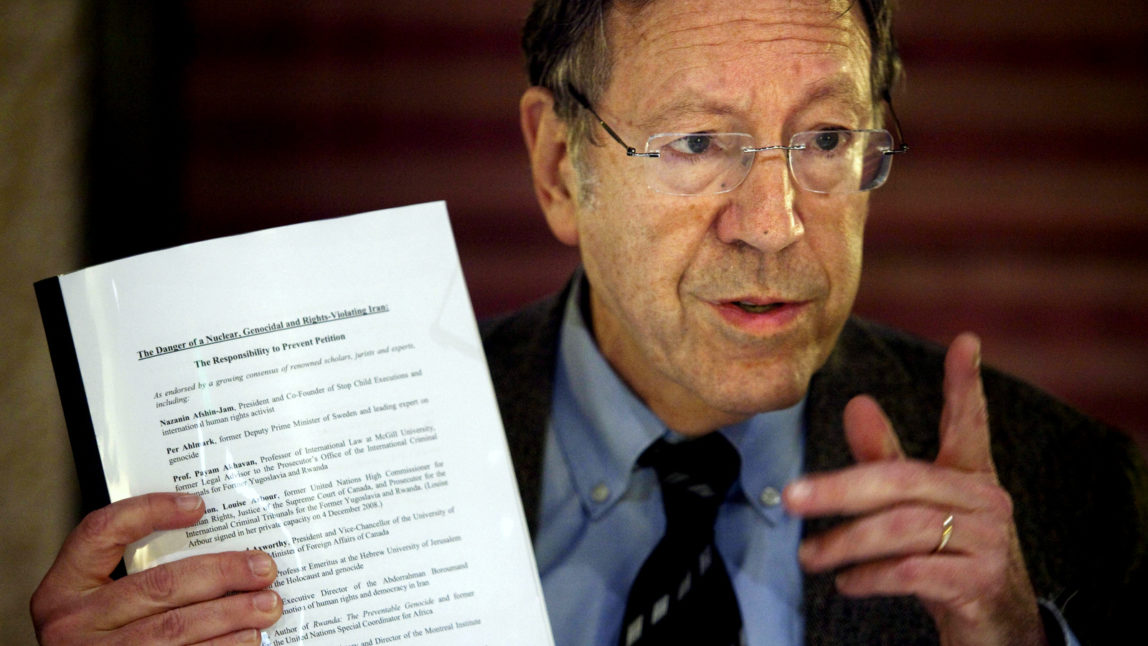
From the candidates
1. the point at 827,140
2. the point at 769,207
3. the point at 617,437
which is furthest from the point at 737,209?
the point at 617,437

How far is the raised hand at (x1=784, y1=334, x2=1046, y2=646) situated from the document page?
0.37 meters

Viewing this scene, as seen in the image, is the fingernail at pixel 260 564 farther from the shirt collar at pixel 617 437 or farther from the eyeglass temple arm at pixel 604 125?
the eyeglass temple arm at pixel 604 125

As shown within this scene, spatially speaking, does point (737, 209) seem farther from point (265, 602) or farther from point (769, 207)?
point (265, 602)

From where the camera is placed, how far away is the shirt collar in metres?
1.46

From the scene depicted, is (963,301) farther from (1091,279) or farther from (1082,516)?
(1082,516)

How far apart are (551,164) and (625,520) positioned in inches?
25.2

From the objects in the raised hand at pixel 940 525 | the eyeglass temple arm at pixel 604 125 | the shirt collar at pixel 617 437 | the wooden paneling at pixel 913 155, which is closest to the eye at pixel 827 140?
the eyeglass temple arm at pixel 604 125

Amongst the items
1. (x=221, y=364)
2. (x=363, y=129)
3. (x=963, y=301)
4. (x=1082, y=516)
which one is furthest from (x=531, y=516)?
(x=963, y=301)

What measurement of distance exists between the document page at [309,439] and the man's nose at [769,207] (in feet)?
1.51

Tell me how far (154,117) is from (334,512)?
1.61m

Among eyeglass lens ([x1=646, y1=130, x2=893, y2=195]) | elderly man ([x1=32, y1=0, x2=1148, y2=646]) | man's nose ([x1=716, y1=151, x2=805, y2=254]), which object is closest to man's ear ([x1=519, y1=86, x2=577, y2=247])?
elderly man ([x1=32, y1=0, x2=1148, y2=646])

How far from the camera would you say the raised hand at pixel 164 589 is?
39.4 inches

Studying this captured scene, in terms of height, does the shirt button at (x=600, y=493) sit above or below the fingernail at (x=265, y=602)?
below

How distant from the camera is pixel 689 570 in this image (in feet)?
4.35
